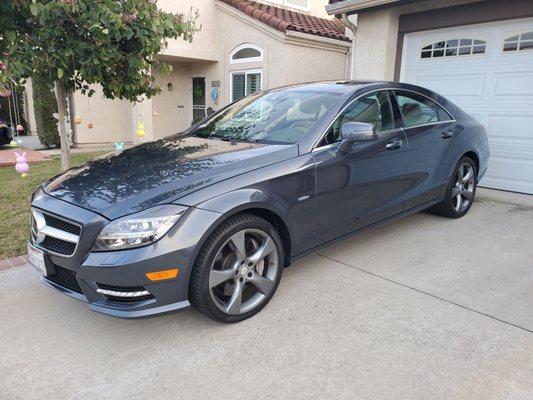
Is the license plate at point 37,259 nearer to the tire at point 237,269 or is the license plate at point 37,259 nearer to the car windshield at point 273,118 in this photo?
the tire at point 237,269

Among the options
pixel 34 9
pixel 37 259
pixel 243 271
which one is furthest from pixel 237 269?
pixel 34 9

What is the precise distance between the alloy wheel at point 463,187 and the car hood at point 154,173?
2.67 m

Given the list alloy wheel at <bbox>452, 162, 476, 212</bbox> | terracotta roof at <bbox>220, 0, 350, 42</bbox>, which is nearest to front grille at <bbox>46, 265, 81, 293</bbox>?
alloy wheel at <bbox>452, 162, 476, 212</bbox>

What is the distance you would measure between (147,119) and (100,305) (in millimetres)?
10441

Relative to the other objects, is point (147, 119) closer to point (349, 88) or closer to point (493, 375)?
point (349, 88)

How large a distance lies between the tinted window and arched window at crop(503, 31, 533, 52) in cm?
220

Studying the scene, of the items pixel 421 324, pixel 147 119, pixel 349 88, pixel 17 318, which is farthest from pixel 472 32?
pixel 147 119

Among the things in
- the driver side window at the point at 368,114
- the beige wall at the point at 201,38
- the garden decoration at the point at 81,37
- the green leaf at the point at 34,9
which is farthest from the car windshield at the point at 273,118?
the beige wall at the point at 201,38

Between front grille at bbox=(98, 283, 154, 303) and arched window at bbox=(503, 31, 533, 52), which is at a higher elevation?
arched window at bbox=(503, 31, 533, 52)

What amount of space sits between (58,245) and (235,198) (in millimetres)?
1158

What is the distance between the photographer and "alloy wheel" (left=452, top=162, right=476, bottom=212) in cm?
511

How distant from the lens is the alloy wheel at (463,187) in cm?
511

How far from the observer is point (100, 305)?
2.64 meters

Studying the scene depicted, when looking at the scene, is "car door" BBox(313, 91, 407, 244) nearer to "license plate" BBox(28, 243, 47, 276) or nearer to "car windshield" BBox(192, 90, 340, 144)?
"car windshield" BBox(192, 90, 340, 144)
